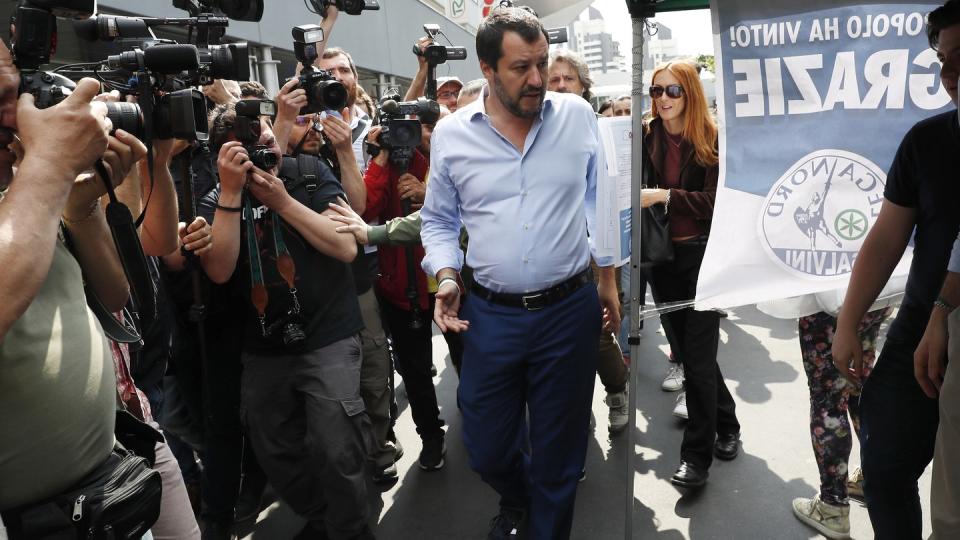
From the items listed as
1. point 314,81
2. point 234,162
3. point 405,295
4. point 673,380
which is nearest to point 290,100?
point 314,81

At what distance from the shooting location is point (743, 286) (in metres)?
2.48

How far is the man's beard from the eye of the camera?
253cm

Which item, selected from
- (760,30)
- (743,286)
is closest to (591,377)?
(743,286)

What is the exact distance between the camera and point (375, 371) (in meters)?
3.53

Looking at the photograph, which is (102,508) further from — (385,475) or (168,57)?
(385,475)

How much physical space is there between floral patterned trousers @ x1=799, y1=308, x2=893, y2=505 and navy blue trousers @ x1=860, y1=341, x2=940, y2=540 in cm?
72

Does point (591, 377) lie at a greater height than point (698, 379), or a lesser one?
greater

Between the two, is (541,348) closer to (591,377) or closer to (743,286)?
(591,377)

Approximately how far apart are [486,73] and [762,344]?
3768mm

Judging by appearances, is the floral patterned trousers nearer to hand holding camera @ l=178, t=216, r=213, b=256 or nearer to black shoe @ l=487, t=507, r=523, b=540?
black shoe @ l=487, t=507, r=523, b=540

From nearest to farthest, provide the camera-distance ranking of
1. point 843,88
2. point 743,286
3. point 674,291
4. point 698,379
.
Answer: point 843,88 → point 743,286 → point 698,379 → point 674,291

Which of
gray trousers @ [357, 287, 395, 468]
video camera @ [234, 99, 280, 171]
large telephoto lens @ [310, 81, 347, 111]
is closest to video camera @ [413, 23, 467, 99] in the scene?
large telephoto lens @ [310, 81, 347, 111]

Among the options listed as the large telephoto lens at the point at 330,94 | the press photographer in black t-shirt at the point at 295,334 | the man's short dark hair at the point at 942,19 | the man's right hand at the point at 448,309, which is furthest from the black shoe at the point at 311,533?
the man's short dark hair at the point at 942,19

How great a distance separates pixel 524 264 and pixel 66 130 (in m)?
1.55
